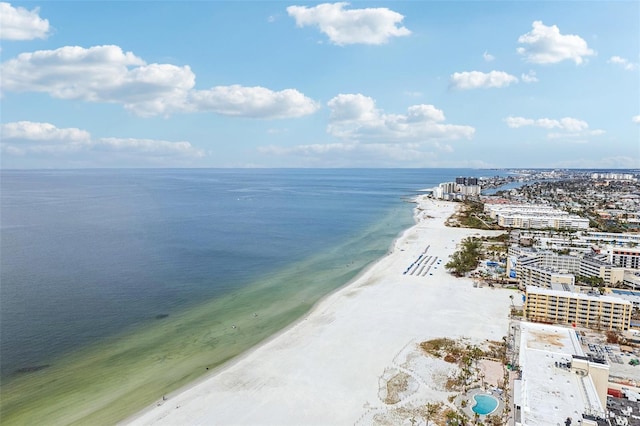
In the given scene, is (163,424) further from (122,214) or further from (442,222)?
(122,214)

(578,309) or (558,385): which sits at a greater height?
(558,385)

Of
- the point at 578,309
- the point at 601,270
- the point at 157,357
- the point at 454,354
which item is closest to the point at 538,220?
the point at 601,270

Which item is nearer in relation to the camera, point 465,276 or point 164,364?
point 164,364

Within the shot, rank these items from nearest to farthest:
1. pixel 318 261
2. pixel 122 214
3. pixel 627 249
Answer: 1. pixel 627 249
2. pixel 318 261
3. pixel 122 214

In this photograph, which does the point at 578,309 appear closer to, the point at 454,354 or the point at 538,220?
the point at 454,354

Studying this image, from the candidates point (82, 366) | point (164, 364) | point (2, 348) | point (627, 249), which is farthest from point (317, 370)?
point (627, 249)

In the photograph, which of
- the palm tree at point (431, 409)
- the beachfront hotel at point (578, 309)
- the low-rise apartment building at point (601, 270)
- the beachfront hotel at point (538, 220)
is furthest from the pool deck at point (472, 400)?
the beachfront hotel at point (538, 220)

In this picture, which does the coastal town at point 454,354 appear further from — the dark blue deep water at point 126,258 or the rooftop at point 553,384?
the dark blue deep water at point 126,258
